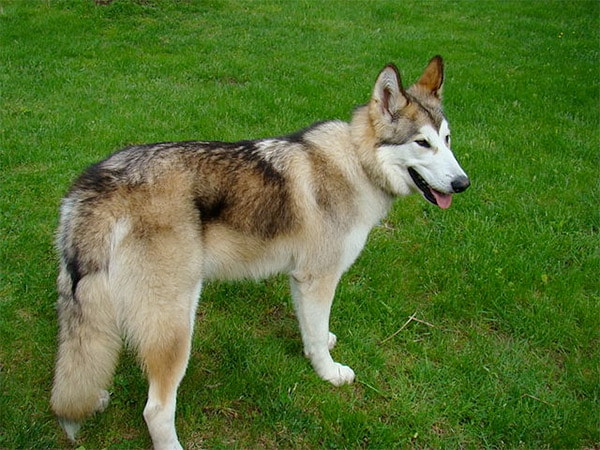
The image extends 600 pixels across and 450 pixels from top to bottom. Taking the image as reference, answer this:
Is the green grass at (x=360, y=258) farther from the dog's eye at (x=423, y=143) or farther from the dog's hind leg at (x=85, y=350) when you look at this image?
the dog's eye at (x=423, y=143)

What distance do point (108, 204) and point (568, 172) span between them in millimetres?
5243

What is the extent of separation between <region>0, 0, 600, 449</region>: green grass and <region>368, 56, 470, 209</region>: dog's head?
48.7 inches

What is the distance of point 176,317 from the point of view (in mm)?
2787

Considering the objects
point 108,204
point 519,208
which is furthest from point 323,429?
point 519,208

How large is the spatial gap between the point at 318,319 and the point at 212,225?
1.00m

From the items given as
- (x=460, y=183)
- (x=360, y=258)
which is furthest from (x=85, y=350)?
(x=360, y=258)

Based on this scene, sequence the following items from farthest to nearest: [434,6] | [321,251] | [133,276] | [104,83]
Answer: [434,6]
[104,83]
[321,251]
[133,276]

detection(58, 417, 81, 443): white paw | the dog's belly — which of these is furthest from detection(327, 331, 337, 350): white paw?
detection(58, 417, 81, 443): white paw

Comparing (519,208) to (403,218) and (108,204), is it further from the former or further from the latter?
(108,204)

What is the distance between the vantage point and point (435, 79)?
360 cm

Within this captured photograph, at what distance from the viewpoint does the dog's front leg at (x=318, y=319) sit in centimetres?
339

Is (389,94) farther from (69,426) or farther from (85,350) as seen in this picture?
(69,426)

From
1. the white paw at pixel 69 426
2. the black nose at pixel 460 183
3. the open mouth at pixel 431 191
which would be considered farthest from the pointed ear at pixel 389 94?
the white paw at pixel 69 426

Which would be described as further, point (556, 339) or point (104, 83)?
point (104, 83)
